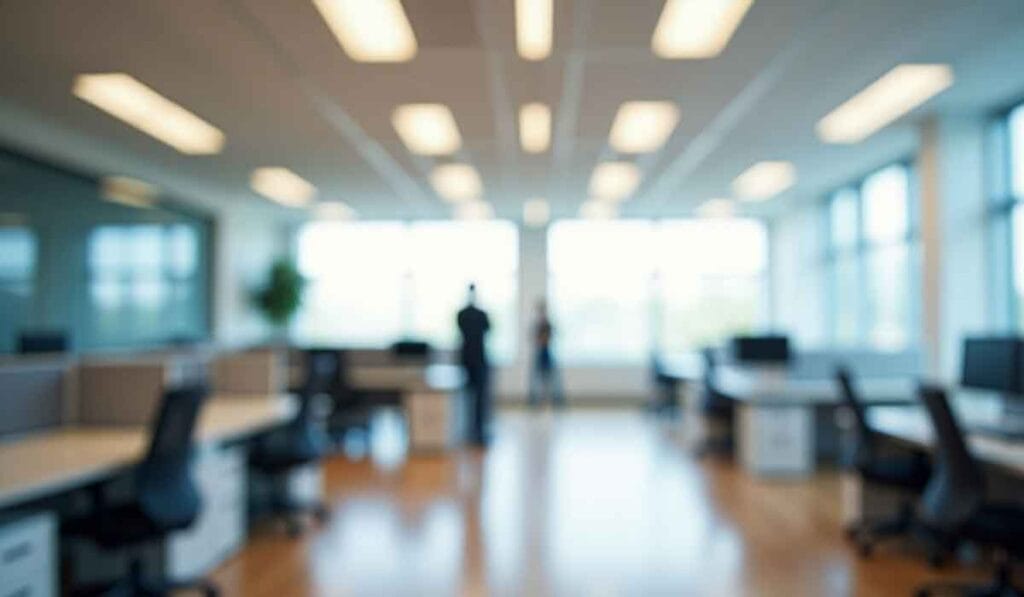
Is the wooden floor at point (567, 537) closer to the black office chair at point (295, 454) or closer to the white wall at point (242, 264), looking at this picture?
the black office chair at point (295, 454)

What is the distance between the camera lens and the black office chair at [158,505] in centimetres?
308

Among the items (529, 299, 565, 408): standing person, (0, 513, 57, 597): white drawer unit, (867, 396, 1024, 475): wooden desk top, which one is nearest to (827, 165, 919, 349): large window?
(867, 396, 1024, 475): wooden desk top

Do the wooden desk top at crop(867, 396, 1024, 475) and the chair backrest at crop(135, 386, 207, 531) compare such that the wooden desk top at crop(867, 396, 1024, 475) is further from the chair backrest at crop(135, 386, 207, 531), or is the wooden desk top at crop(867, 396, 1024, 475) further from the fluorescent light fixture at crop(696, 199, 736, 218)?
the fluorescent light fixture at crop(696, 199, 736, 218)

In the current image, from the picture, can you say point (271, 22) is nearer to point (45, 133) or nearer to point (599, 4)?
point (599, 4)

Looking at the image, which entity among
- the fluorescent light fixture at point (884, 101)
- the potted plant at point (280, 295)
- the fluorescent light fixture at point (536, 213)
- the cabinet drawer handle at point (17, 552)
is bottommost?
the cabinet drawer handle at point (17, 552)

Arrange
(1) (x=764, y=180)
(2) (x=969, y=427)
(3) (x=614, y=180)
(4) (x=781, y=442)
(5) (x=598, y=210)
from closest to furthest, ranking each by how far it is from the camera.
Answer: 1. (2) (x=969, y=427)
2. (4) (x=781, y=442)
3. (3) (x=614, y=180)
4. (1) (x=764, y=180)
5. (5) (x=598, y=210)

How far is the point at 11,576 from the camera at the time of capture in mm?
2605

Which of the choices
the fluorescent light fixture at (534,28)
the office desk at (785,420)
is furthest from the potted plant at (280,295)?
the fluorescent light fixture at (534,28)

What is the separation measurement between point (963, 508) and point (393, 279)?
33.4 ft

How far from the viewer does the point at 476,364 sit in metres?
7.86

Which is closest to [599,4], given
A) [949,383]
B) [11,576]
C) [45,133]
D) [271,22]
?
[271,22]

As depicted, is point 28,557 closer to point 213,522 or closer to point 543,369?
point 213,522

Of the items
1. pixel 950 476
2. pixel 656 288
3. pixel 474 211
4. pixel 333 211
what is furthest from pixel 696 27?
pixel 656 288

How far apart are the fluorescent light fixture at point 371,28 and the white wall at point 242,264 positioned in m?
6.59
